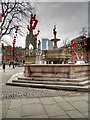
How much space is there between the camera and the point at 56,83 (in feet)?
31.2

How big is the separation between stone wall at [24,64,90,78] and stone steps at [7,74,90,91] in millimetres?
592

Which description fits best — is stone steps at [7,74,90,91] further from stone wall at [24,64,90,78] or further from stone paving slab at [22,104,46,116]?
stone paving slab at [22,104,46,116]

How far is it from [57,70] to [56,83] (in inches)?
54.3

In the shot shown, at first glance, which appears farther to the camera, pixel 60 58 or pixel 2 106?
pixel 60 58

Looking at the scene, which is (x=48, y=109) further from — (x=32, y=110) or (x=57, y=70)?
(x=57, y=70)

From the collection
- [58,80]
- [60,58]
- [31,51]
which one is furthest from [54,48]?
[31,51]

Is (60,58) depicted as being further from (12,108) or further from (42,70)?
(12,108)

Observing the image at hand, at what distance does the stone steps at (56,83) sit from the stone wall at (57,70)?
0.59m

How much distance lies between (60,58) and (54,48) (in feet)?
4.47

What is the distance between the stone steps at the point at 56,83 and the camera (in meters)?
8.71

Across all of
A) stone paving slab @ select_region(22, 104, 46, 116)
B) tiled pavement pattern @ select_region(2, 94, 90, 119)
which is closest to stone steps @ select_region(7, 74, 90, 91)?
tiled pavement pattern @ select_region(2, 94, 90, 119)

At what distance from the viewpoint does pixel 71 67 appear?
33.6 ft

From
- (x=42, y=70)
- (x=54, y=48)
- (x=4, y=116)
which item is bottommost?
(x=4, y=116)

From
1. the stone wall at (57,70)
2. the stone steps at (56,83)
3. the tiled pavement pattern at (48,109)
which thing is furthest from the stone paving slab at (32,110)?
the stone wall at (57,70)
